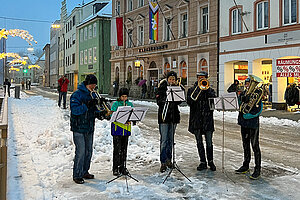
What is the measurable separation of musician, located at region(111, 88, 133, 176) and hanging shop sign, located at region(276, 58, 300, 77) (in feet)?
49.6

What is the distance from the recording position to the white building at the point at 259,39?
65.3 feet

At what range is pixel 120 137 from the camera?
6.48 meters

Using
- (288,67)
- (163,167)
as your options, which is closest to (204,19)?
(288,67)

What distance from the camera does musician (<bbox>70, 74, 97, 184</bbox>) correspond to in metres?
5.80

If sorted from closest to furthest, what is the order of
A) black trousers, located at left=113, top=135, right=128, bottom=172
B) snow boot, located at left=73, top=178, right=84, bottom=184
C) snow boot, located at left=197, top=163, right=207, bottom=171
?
snow boot, located at left=73, top=178, right=84, bottom=184 → black trousers, located at left=113, top=135, right=128, bottom=172 → snow boot, located at left=197, top=163, right=207, bottom=171

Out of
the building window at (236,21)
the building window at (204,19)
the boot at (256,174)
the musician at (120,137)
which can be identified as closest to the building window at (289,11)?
the building window at (236,21)

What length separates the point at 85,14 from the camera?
53156 mm

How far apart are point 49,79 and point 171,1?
6545cm

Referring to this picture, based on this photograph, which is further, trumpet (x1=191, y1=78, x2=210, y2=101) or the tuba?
trumpet (x1=191, y1=78, x2=210, y2=101)

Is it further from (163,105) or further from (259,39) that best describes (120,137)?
(259,39)

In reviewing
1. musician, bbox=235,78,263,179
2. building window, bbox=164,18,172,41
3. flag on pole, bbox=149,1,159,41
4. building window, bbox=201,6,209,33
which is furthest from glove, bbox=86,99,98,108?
building window, bbox=164,18,172,41

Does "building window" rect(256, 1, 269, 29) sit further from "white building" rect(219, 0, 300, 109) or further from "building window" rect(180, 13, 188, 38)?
"building window" rect(180, 13, 188, 38)

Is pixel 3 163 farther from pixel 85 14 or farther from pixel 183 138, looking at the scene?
pixel 85 14

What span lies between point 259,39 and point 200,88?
16.4 meters
